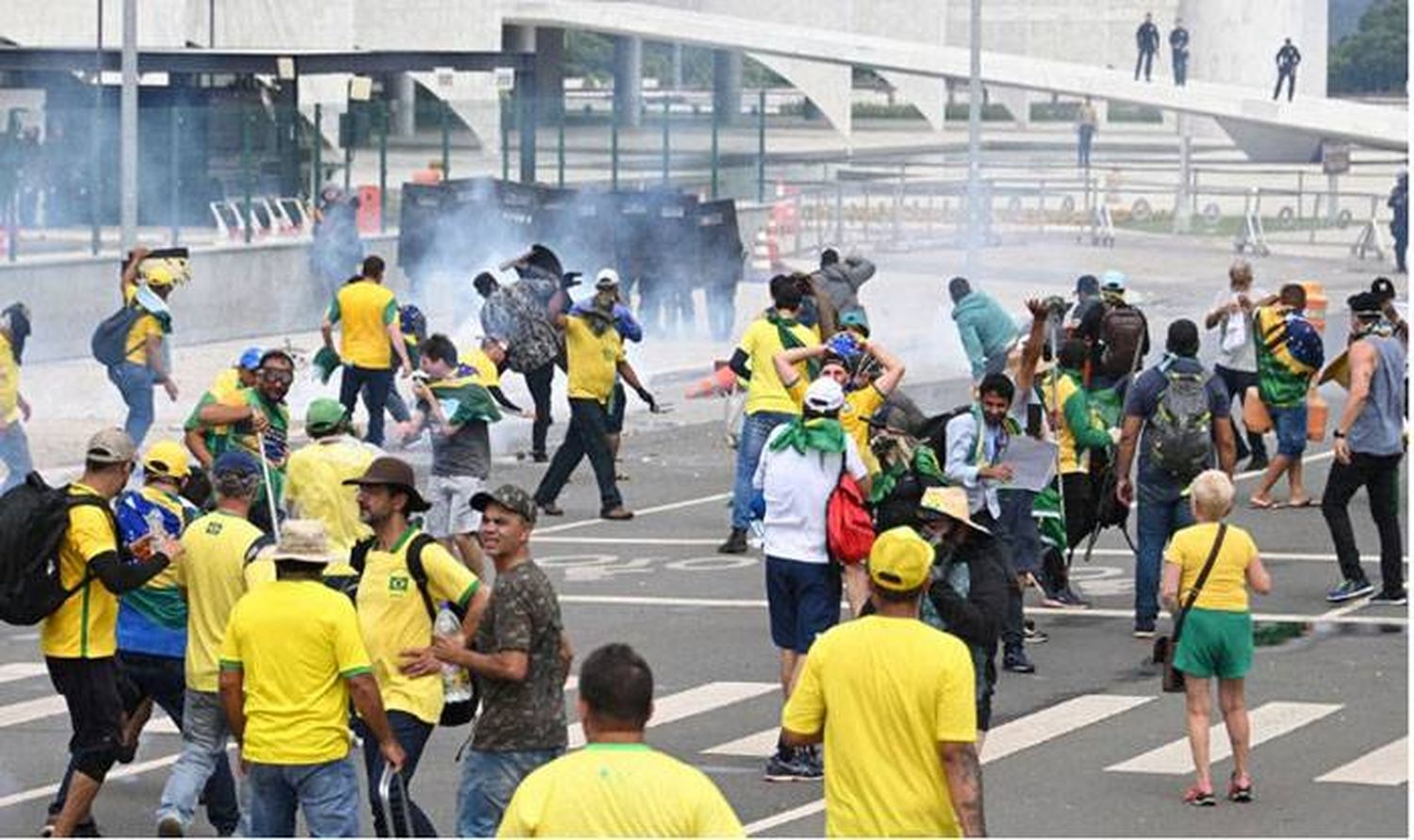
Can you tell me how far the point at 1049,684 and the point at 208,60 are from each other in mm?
26351

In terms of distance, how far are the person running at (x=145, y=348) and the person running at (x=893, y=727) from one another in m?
14.3

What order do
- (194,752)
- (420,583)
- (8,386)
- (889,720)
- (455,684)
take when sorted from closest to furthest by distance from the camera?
(889,720) < (420,583) < (455,684) < (194,752) < (8,386)

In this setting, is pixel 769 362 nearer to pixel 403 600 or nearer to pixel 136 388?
pixel 136 388

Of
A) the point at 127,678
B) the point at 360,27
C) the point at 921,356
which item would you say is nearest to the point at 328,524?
the point at 127,678

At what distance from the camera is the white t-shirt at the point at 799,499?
14.6m

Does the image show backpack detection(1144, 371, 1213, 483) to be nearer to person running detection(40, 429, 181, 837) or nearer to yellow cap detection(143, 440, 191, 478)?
yellow cap detection(143, 440, 191, 478)

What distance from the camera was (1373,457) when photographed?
63.3ft

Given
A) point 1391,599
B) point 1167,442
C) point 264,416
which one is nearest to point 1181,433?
point 1167,442

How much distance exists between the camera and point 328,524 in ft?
46.9

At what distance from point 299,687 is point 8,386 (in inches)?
433

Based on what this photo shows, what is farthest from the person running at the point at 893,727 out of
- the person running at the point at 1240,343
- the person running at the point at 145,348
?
the person running at the point at 145,348

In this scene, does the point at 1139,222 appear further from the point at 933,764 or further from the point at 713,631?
the point at 933,764

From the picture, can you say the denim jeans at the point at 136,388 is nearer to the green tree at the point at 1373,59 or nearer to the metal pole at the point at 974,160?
the metal pole at the point at 974,160

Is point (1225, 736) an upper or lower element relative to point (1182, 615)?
lower
